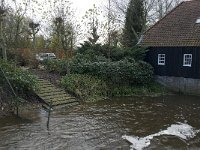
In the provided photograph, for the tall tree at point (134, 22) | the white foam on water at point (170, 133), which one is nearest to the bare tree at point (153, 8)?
the tall tree at point (134, 22)

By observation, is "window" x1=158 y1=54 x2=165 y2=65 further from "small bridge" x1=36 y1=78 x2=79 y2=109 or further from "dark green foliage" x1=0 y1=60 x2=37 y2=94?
"dark green foliage" x1=0 y1=60 x2=37 y2=94

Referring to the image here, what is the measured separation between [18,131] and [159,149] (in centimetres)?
594

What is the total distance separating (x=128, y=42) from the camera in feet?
121

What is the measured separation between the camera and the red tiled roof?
27.2m

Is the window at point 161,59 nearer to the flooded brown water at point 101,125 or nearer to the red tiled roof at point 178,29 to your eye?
the red tiled roof at point 178,29

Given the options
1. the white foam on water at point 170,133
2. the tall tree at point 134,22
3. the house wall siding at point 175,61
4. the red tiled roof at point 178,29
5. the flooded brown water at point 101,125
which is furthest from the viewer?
the tall tree at point 134,22

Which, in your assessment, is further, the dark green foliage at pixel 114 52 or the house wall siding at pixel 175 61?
the dark green foliage at pixel 114 52

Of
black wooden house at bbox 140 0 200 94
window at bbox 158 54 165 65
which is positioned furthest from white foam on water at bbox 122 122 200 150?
window at bbox 158 54 165 65

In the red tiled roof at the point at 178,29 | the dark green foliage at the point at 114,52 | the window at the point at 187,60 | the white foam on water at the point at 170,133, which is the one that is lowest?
the white foam on water at the point at 170,133

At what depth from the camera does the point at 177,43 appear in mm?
27547

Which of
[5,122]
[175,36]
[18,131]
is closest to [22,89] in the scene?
[5,122]

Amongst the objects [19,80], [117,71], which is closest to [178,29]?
[117,71]

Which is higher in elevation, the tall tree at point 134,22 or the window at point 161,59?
the tall tree at point 134,22

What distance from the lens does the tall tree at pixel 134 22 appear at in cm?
3572
